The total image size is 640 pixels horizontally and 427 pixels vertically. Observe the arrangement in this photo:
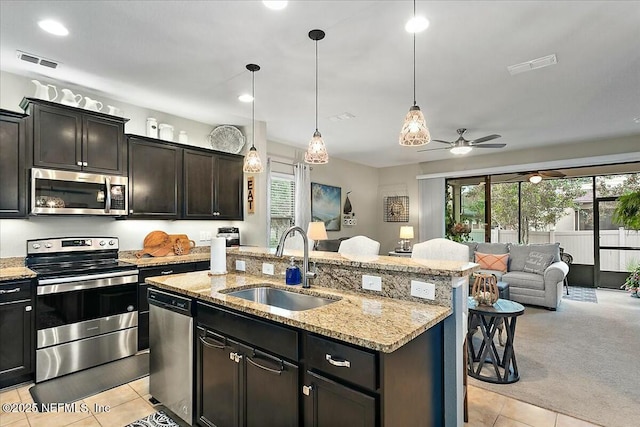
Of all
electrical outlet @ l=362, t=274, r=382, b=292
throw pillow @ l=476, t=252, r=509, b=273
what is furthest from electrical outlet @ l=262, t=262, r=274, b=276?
throw pillow @ l=476, t=252, r=509, b=273

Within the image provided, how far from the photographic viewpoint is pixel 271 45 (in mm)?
2756

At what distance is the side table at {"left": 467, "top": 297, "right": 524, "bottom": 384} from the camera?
2.87m

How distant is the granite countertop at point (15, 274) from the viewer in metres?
2.76

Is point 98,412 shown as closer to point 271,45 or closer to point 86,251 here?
point 86,251

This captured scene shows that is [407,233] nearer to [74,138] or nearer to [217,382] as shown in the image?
[217,382]

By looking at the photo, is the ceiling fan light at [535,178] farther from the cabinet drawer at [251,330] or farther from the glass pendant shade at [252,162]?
the cabinet drawer at [251,330]

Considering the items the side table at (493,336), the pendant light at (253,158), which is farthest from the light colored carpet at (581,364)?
the pendant light at (253,158)

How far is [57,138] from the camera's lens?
10.6 ft

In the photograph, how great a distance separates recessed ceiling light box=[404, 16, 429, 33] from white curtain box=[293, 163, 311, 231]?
3.95 m

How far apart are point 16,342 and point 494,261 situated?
651 cm

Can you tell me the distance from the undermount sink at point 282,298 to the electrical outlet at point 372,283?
262mm

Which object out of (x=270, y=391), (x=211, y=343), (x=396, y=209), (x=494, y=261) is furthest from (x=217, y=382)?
(x=396, y=209)

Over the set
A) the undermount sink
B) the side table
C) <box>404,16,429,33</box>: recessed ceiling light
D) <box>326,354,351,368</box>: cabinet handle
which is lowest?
the side table

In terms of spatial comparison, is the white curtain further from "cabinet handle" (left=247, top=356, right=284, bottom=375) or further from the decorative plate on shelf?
"cabinet handle" (left=247, top=356, right=284, bottom=375)
